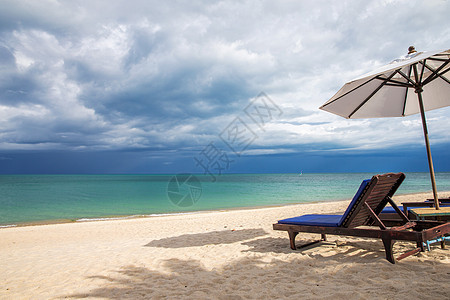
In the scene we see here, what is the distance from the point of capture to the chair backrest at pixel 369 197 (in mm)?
3602

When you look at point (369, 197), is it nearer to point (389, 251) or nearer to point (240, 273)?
point (389, 251)

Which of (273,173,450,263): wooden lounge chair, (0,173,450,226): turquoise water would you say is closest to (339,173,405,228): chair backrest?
(273,173,450,263): wooden lounge chair

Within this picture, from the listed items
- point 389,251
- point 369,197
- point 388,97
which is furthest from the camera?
point 388,97

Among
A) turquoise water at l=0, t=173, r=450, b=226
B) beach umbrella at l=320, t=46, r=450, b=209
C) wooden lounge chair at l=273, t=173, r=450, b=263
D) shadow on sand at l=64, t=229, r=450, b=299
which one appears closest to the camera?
shadow on sand at l=64, t=229, r=450, b=299

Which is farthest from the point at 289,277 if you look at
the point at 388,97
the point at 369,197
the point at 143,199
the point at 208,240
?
the point at 143,199

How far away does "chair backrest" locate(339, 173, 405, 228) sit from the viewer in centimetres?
360

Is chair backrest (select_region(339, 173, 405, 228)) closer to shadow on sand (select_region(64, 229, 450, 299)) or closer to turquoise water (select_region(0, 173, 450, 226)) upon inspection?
shadow on sand (select_region(64, 229, 450, 299))

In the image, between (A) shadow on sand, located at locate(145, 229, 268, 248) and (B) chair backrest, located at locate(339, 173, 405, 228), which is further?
(A) shadow on sand, located at locate(145, 229, 268, 248)

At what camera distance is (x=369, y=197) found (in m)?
3.73

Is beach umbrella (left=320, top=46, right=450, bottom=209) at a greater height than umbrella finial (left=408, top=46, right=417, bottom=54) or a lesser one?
lesser

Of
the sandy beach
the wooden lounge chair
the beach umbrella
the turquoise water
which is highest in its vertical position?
the beach umbrella

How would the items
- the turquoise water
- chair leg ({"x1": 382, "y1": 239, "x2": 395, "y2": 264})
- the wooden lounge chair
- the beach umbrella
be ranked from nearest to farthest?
the wooden lounge chair < chair leg ({"x1": 382, "y1": 239, "x2": 395, "y2": 264}) < the beach umbrella < the turquoise water

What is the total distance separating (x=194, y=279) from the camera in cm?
355

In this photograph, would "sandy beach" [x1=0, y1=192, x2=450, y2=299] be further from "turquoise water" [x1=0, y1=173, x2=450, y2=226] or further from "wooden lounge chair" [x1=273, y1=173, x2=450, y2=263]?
"turquoise water" [x1=0, y1=173, x2=450, y2=226]
